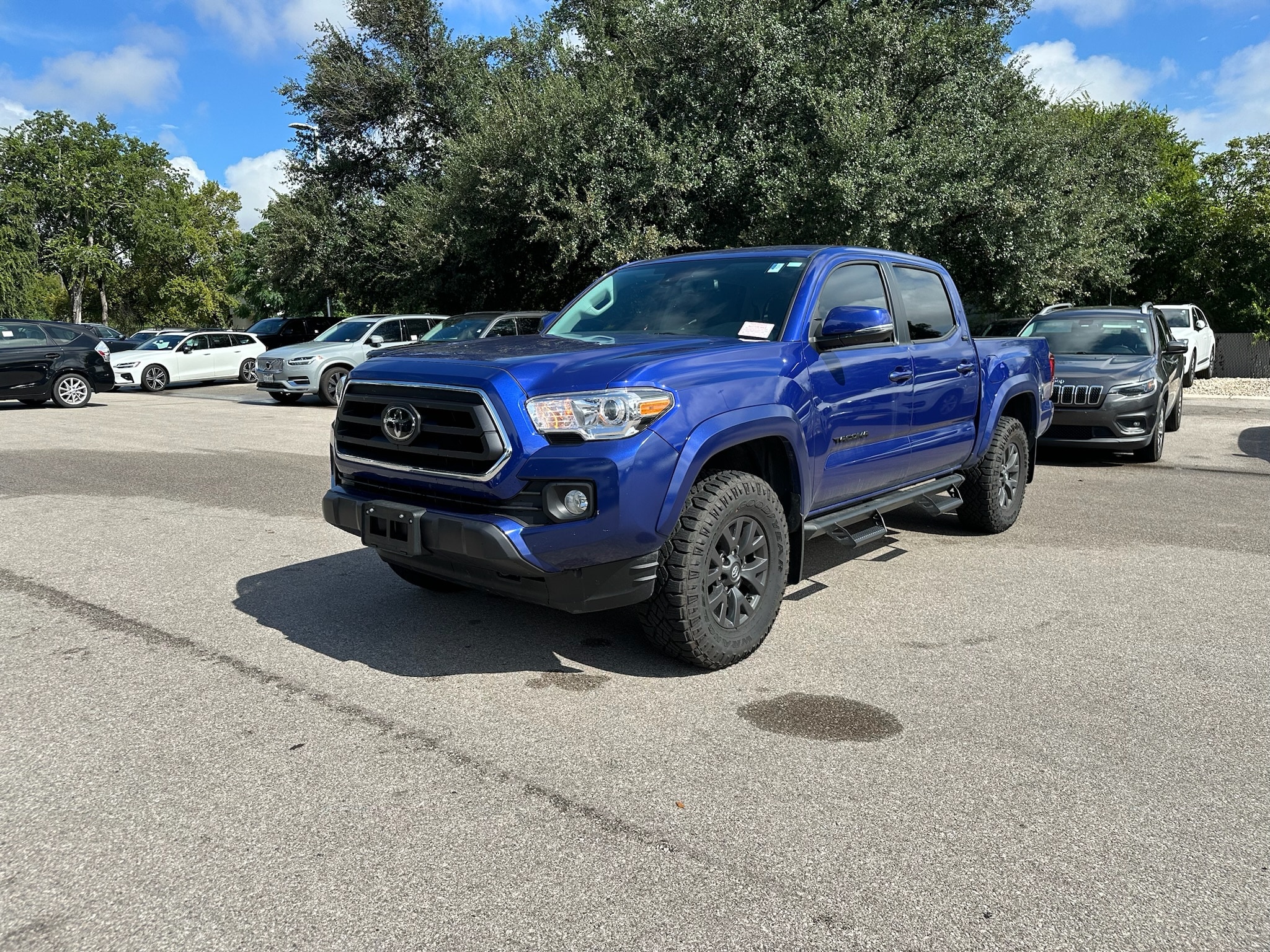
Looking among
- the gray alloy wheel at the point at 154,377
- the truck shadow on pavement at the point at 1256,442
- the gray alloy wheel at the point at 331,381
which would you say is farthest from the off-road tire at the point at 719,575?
the gray alloy wheel at the point at 154,377

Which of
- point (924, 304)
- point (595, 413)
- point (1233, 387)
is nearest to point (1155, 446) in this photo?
point (924, 304)

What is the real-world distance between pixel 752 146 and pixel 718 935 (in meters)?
18.0

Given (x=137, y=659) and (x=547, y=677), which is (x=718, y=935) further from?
(x=137, y=659)

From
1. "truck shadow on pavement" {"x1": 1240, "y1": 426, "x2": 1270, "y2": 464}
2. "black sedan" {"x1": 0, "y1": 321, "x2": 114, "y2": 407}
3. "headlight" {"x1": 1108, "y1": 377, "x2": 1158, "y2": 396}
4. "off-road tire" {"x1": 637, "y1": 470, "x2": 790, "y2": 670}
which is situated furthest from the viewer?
"black sedan" {"x1": 0, "y1": 321, "x2": 114, "y2": 407}

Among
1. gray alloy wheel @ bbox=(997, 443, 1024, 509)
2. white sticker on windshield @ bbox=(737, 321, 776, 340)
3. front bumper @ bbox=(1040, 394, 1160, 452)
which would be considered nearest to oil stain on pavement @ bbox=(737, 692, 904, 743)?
white sticker on windshield @ bbox=(737, 321, 776, 340)

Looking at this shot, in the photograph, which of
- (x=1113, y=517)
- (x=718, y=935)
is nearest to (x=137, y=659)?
(x=718, y=935)

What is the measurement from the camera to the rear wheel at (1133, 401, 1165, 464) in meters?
10.6

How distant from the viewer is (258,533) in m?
7.12

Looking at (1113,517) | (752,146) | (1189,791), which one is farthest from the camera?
(752,146)

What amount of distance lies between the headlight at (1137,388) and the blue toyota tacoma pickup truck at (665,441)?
5.33 meters

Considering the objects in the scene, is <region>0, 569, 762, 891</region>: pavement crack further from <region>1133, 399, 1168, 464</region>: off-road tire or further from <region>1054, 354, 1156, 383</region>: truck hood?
<region>1133, 399, 1168, 464</region>: off-road tire

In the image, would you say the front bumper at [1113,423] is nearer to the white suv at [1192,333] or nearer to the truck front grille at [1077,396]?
the truck front grille at [1077,396]

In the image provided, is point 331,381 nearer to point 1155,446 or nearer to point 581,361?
point 1155,446

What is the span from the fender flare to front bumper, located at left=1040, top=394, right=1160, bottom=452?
693cm
